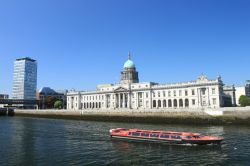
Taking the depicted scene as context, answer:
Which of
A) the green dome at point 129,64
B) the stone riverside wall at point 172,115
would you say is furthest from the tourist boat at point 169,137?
the green dome at point 129,64

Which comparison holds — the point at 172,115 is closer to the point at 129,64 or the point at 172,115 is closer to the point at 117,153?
the point at 117,153

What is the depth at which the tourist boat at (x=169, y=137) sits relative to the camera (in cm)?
3853

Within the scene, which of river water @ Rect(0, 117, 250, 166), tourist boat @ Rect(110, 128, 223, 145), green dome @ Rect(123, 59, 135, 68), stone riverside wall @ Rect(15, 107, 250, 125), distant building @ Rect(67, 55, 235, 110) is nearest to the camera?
river water @ Rect(0, 117, 250, 166)

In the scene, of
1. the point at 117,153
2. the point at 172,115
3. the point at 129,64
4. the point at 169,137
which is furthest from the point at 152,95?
the point at 117,153

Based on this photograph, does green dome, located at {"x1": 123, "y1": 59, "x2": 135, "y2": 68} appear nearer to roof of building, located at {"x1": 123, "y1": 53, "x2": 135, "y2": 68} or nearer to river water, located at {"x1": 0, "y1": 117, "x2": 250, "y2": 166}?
roof of building, located at {"x1": 123, "y1": 53, "x2": 135, "y2": 68}

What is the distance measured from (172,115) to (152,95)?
38.6 metres

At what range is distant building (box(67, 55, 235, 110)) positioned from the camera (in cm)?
10464

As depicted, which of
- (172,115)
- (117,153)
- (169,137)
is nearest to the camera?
(117,153)

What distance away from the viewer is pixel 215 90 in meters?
102

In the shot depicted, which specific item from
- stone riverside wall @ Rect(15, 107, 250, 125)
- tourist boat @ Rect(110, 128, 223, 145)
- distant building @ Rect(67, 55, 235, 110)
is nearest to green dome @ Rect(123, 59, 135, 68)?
distant building @ Rect(67, 55, 235, 110)

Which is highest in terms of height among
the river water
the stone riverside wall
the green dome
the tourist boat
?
the green dome

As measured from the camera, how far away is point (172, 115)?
3307 inches

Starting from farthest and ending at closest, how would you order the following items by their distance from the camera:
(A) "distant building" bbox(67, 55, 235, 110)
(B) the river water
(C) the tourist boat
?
(A) "distant building" bbox(67, 55, 235, 110) → (C) the tourist boat → (B) the river water

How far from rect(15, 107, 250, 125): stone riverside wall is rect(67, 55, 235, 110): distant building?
13527mm
